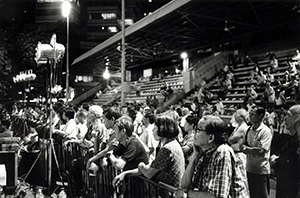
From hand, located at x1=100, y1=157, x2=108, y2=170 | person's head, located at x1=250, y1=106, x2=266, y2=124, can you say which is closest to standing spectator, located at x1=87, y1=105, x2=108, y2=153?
hand, located at x1=100, y1=157, x2=108, y2=170

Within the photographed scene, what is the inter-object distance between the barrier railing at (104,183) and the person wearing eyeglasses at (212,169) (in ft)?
0.77

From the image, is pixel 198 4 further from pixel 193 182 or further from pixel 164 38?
pixel 193 182

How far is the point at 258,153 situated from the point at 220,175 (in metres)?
2.45

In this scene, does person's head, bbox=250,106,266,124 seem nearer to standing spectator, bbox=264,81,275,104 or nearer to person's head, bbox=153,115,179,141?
person's head, bbox=153,115,179,141

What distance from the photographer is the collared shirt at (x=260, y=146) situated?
15.9ft

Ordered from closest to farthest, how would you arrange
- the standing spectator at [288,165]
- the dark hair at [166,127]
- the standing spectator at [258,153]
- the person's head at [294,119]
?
the dark hair at [166,127]
the person's head at [294,119]
the standing spectator at [288,165]
the standing spectator at [258,153]

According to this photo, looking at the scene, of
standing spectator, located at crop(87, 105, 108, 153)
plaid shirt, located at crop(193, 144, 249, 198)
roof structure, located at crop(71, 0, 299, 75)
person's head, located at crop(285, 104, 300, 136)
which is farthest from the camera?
roof structure, located at crop(71, 0, 299, 75)

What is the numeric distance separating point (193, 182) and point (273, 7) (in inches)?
638

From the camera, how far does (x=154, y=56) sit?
103 feet

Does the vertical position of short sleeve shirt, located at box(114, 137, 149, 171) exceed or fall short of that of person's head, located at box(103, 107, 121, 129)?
it falls short

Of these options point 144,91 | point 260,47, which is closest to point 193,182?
point 260,47

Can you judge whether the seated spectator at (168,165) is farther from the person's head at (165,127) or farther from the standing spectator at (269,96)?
the standing spectator at (269,96)

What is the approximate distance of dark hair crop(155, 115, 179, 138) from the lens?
353cm

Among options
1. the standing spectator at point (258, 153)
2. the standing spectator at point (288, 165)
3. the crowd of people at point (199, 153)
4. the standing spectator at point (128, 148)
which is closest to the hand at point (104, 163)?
the crowd of people at point (199, 153)
